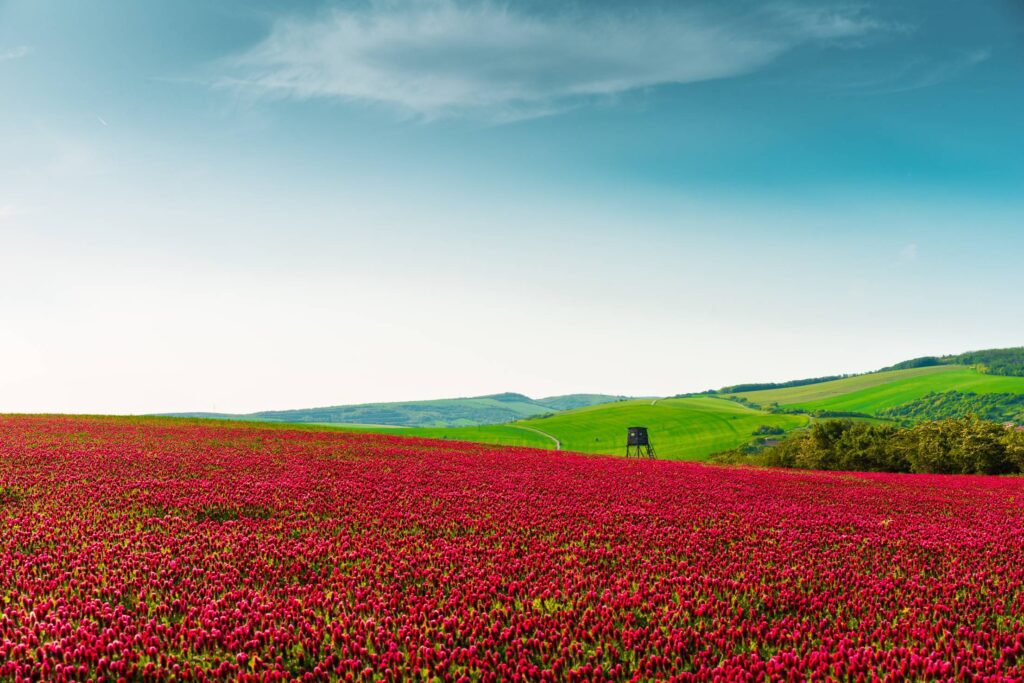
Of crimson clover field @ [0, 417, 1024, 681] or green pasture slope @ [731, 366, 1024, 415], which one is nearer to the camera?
crimson clover field @ [0, 417, 1024, 681]

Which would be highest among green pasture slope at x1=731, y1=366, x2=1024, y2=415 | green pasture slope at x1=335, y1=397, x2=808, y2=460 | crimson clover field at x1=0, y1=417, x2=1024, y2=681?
crimson clover field at x1=0, y1=417, x2=1024, y2=681

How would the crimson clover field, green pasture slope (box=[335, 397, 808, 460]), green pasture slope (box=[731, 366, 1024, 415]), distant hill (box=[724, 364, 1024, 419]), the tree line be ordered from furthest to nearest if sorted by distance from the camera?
green pasture slope (box=[731, 366, 1024, 415]), distant hill (box=[724, 364, 1024, 419]), green pasture slope (box=[335, 397, 808, 460]), the tree line, the crimson clover field

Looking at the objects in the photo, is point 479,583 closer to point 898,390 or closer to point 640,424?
point 640,424

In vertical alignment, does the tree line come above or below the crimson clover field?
below

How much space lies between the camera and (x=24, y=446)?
2084 centimetres

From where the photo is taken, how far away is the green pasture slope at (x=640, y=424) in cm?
10394

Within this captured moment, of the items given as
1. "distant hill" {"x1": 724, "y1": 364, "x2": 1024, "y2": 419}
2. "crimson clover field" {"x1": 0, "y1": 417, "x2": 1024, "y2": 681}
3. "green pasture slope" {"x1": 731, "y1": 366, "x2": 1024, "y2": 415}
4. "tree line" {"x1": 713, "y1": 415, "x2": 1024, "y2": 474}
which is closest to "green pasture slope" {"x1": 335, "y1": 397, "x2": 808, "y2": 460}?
"distant hill" {"x1": 724, "y1": 364, "x2": 1024, "y2": 419}

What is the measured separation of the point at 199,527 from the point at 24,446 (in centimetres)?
1548

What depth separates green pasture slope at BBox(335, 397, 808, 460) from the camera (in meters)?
104

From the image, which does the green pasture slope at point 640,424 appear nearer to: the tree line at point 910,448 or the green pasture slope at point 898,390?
the tree line at point 910,448

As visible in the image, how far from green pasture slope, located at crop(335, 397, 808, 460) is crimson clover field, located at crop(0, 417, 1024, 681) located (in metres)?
77.8

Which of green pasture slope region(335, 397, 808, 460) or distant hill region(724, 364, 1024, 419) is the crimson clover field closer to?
Answer: green pasture slope region(335, 397, 808, 460)

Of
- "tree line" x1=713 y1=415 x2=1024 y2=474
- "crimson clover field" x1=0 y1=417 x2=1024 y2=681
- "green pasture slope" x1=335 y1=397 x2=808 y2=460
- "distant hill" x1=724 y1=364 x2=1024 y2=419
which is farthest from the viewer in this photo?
"distant hill" x1=724 y1=364 x2=1024 y2=419

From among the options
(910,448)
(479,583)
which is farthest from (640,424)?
(479,583)
